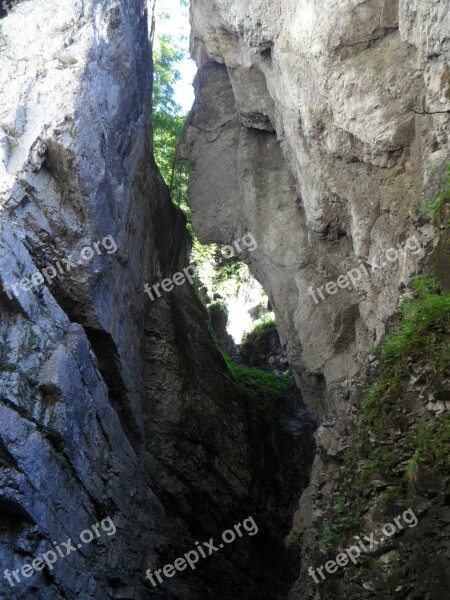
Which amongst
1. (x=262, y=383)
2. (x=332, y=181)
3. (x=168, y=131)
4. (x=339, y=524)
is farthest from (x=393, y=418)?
(x=168, y=131)

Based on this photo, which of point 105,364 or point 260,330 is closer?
point 105,364

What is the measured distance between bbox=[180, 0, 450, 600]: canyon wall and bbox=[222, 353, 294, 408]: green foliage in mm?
2322

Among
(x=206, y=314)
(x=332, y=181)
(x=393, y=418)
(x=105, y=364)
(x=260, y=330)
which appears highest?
(x=260, y=330)

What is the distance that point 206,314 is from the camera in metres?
15.8

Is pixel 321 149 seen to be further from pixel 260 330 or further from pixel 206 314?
pixel 260 330

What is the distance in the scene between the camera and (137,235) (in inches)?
496

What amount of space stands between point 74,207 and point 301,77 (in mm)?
4760

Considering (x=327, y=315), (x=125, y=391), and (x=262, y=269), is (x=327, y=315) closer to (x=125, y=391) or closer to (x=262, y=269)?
(x=262, y=269)

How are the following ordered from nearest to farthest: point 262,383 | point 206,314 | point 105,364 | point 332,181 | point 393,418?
point 393,418
point 105,364
point 332,181
point 206,314
point 262,383

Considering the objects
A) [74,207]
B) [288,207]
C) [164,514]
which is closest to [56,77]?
[74,207]

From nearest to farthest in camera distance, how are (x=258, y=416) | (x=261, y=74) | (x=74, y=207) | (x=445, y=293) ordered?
1. (x=445, y=293)
2. (x=74, y=207)
3. (x=261, y=74)
4. (x=258, y=416)

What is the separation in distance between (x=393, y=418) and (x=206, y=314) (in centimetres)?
907

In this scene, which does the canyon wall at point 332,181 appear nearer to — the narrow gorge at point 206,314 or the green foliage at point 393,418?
the narrow gorge at point 206,314

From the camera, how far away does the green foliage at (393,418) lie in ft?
21.5
